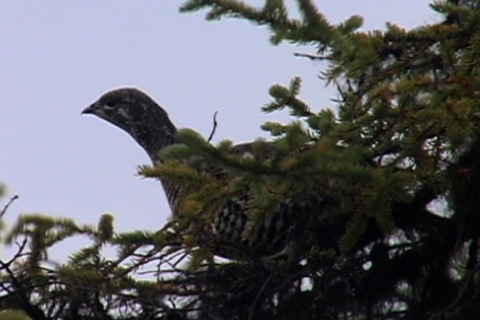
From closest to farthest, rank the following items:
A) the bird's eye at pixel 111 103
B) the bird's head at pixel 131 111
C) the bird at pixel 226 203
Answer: the bird at pixel 226 203, the bird's head at pixel 131 111, the bird's eye at pixel 111 103

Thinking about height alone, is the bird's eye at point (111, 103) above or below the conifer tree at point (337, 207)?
above

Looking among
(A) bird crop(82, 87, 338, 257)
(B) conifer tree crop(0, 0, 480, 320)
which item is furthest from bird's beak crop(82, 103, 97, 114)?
(B) conifer tree crop(0, 0, 480, 320)

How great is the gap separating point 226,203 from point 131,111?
9.17ft

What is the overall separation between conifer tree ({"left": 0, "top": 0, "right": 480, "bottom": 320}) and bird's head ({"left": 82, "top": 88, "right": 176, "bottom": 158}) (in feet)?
7.95

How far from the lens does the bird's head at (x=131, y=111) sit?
7090 mm

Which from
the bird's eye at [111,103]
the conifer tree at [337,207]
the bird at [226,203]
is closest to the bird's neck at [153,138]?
the bird at [226,203]

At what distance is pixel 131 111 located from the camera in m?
7.18

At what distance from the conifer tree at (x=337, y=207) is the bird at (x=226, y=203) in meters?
0.07

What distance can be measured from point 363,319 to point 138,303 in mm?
881

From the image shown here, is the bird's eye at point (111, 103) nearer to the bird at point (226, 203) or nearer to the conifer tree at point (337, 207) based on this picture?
the bird at point (226, 203)

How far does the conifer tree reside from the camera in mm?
3699

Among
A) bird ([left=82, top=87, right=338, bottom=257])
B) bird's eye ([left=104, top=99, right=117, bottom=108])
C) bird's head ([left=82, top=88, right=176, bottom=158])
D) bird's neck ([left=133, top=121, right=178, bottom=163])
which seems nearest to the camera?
bird ([left=82, top=87, right=338, bottom=257])

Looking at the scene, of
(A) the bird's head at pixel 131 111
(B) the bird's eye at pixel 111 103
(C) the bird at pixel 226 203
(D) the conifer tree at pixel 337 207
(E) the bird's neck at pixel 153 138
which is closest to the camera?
(D) the conifer tree at pixel 337 207

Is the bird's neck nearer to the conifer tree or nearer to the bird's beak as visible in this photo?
the bird's beak
